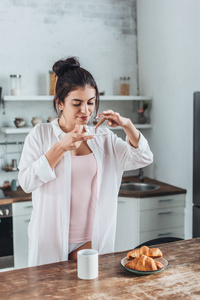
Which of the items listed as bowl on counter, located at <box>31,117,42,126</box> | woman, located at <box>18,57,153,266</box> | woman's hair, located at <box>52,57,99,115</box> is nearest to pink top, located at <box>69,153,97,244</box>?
woman, located at <box>18,57,153,266</box>

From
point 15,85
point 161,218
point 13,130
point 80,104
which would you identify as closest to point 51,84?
point 15,85

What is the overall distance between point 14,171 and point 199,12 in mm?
2247

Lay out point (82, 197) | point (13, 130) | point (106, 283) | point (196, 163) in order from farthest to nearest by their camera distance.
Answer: point (13, 130), point (196, 163), point (82, 197), point (106, 283)

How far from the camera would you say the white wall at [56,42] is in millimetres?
3855

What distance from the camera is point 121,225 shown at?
355 centimetres

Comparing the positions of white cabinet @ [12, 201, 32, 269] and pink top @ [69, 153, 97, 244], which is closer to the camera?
pink top @ [69, 153, 97, 244]

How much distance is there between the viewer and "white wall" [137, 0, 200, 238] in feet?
11.4

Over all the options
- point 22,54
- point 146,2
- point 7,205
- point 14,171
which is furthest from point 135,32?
point 7,205

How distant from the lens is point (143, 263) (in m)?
1.65

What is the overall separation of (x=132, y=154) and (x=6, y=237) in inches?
65.7

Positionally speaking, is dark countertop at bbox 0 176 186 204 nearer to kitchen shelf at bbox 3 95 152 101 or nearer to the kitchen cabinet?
the kitchen cabinet

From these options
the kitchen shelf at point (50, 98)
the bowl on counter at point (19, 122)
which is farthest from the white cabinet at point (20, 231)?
the kitchen shelf at point (50, 98)

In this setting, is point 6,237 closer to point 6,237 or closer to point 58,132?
point 6,237

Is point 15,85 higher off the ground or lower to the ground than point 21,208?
higher
